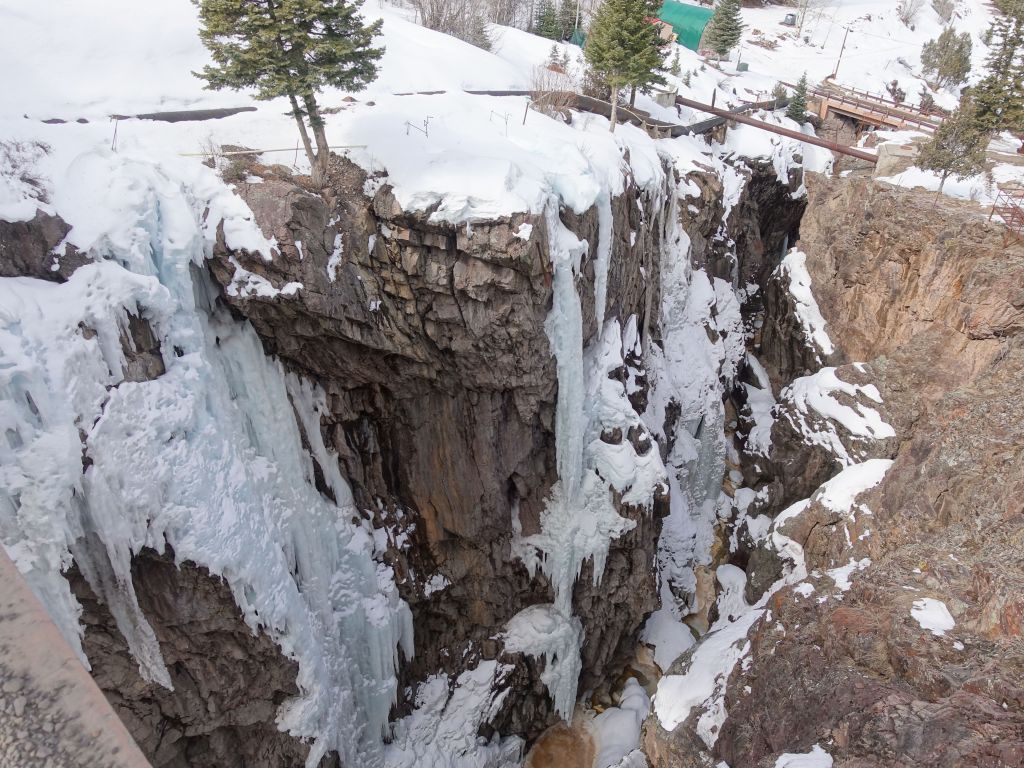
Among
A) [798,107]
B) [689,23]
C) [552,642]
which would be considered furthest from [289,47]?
[689,23]

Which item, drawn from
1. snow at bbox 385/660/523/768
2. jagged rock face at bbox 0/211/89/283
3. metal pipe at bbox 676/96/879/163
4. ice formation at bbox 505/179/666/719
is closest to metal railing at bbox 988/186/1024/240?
metal pipe at bbox 676/96/879/163

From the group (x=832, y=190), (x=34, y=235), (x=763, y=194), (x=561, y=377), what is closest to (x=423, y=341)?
(x=561, y=377)

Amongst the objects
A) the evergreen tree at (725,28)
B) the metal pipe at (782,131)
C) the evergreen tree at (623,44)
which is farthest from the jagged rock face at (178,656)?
the evergreen tree at (725,28)

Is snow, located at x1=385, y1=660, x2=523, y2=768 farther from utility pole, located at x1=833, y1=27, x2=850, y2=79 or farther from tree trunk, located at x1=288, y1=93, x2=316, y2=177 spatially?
utility pole, located at x1=833, y1=27, x2=850, y2=79

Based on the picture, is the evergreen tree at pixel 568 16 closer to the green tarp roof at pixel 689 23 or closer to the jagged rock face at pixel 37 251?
the green tarp roof at pixel 689 23

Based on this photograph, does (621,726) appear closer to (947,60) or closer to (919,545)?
(919,545)
